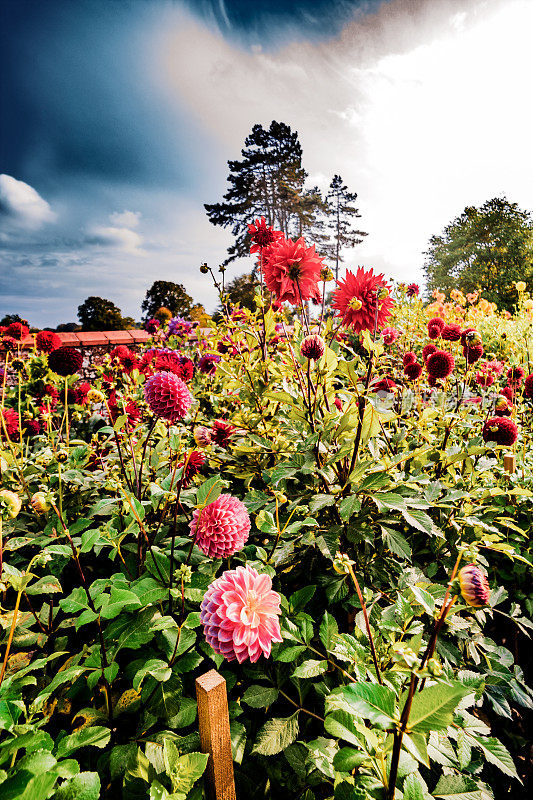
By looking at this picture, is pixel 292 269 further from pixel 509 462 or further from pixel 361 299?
pixel 509 462

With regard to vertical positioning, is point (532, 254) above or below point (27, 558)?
above

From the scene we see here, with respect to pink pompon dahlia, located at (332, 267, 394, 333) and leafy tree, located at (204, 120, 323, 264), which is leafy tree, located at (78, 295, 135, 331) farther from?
pink pompon dahlia, located at (332, 267, 394, 333)

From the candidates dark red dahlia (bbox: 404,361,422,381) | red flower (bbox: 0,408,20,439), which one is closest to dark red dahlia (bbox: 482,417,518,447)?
dark red dahlia (bbox: 404,361,422,381)

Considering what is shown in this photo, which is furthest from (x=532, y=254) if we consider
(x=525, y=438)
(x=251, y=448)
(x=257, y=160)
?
(x=251, y=448)

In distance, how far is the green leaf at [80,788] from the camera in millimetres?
523

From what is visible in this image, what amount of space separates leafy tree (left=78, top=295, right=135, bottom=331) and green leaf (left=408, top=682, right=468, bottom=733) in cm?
1740

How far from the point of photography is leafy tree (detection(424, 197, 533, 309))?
17.8m

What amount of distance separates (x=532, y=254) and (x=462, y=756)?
22332 mm

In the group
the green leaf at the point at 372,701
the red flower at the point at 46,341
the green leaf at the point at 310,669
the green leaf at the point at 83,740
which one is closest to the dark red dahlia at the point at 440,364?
the green leaf at the point at 310,669

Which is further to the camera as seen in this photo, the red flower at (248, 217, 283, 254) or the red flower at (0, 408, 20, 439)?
the red flower at (0, 408, 20, 439)

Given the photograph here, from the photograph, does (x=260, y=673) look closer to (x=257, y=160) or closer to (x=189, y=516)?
(x=189, y=516)

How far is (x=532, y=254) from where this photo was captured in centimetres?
1791

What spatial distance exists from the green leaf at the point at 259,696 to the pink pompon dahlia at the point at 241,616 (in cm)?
16

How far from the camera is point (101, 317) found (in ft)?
54.5
